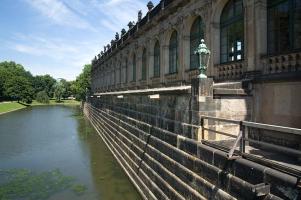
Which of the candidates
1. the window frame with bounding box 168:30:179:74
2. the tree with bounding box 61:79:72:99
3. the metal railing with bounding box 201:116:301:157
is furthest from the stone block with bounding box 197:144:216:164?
the tree with bounding box 61:79:72:99

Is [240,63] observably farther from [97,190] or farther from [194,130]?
[97,190]

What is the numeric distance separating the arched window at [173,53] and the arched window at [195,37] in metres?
1.65

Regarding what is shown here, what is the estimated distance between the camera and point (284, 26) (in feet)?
32.3

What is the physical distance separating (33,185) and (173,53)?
31.3 ft

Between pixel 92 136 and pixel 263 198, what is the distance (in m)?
24.4

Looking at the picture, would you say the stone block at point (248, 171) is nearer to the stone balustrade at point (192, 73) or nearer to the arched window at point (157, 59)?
the stone balustrade at point (192, 73)

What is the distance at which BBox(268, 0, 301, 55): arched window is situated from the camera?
31.0 feet

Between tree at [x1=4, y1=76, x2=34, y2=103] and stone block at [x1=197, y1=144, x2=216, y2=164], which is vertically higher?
tree at [x1=4, y1=76, x2=34, y2=103]

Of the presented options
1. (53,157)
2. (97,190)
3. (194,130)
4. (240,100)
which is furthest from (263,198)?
(53,157)

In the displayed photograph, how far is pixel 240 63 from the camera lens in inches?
441

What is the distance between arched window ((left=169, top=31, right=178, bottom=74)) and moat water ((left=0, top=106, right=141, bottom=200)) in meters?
6.03

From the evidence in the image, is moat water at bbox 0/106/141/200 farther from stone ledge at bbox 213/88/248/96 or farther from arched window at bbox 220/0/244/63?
arched window at bbox 220/0/244/63

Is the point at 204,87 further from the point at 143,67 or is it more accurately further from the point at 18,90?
the point at 18,90

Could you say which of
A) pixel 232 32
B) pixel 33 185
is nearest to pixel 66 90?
pixel 33 185
